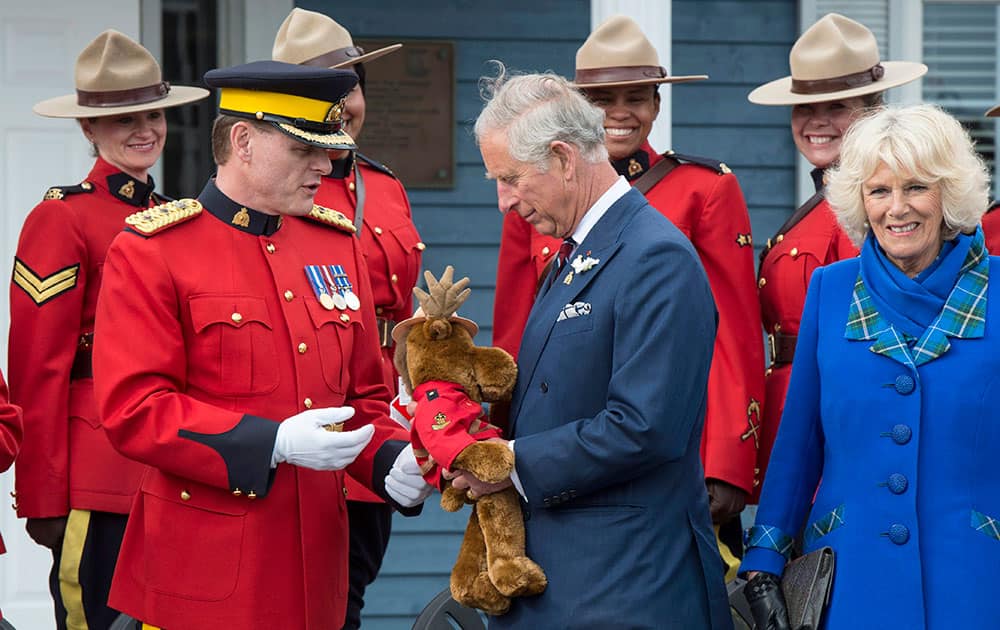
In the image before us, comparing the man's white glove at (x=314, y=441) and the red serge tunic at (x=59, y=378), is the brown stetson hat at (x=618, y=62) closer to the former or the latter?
the red serge tunic at (x=59, y=378)

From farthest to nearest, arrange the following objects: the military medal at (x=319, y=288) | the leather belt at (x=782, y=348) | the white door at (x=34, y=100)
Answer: the white door at (x=34, y=100) → the leather belt at (x=782, y=348) → the military medal at (x=319, y=288)

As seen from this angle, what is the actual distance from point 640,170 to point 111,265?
171 centimetres

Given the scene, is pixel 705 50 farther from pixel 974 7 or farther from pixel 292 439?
pixel 292 439

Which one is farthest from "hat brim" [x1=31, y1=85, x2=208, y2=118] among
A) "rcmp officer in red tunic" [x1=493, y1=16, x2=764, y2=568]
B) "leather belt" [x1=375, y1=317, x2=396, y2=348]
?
"rcmp officer in red tunic" [x1=493, y1=16, x2=764, y2=568]

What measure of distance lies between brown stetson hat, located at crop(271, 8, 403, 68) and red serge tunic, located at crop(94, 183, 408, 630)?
1.26m

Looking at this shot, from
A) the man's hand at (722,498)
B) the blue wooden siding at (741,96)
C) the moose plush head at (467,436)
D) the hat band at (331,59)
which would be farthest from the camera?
the blue wooden siding at (741,96)

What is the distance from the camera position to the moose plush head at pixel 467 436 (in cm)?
301

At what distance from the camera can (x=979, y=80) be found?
6473 mm

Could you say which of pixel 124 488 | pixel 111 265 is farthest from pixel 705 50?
pixel 111 265

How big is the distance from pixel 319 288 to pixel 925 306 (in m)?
1.33

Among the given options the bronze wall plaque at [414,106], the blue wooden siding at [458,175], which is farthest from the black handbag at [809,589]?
the bronze wall plaque at [414,106]

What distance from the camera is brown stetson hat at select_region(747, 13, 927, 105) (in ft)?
14.6

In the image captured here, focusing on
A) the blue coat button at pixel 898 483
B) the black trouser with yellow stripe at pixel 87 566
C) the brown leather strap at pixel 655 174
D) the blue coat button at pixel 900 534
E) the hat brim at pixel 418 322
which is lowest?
the black trouser with yellow stripe at pixel 87 566

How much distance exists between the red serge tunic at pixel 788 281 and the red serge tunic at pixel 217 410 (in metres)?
1.41
